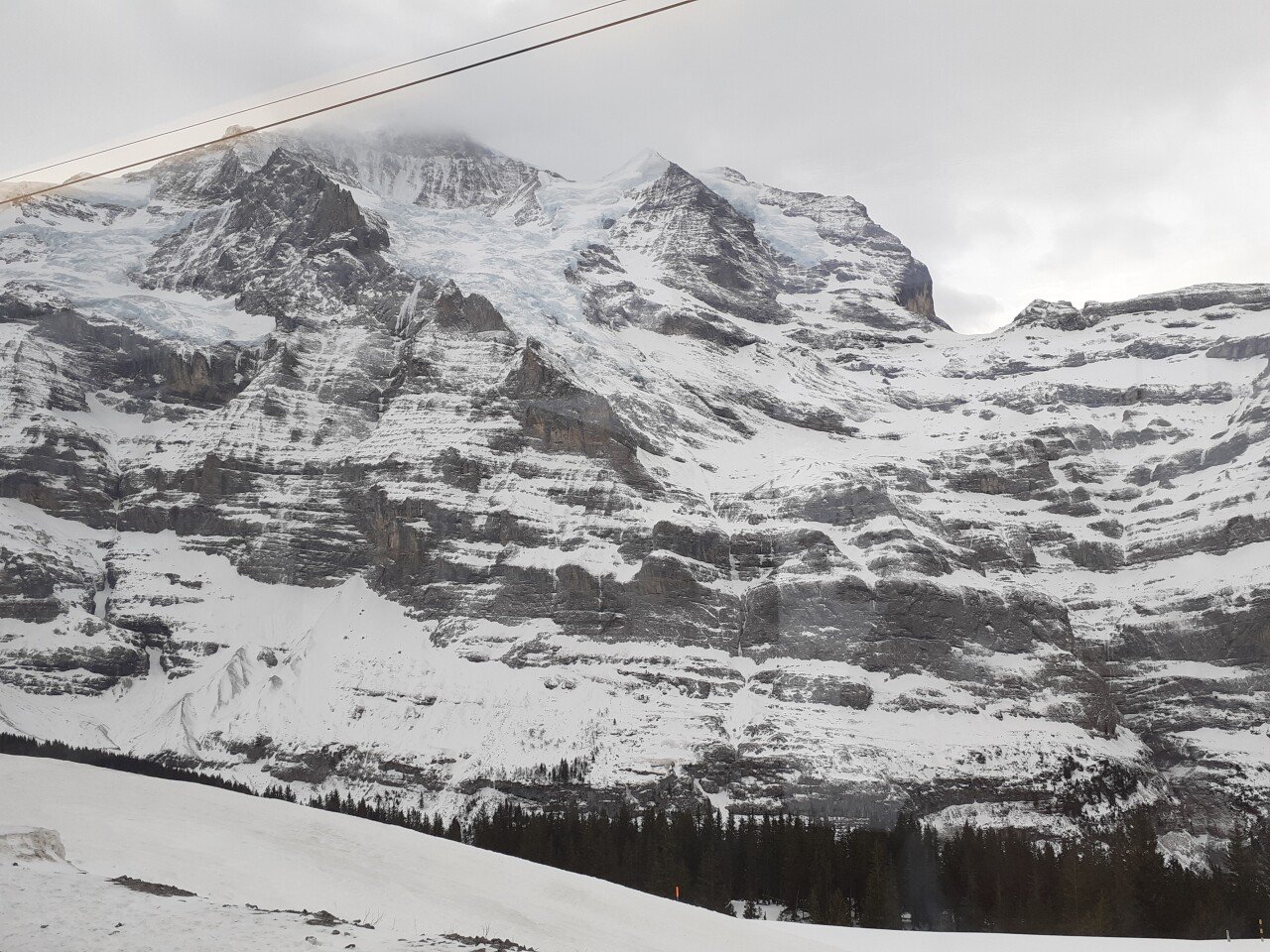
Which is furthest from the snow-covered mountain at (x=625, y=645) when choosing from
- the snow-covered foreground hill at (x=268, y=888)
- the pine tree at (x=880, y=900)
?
the snow-covered foreground hill at (x=268, y=888)

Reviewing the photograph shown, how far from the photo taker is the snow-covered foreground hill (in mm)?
14789

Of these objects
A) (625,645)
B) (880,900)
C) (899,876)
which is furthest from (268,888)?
(625,645)

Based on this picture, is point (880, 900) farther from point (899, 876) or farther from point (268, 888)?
point (268, 888)

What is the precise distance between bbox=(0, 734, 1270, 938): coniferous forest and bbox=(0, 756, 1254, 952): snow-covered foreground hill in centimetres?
5137

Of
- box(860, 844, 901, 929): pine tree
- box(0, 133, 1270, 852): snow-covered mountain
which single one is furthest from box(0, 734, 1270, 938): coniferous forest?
box(0, 133, 1270, 852): snow-covered mountain

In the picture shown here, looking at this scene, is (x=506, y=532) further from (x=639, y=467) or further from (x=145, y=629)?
(x=145, y=629)

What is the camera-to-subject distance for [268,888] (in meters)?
17.9

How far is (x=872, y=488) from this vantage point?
7653 inches

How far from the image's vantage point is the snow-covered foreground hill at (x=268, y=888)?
→ 14789mm

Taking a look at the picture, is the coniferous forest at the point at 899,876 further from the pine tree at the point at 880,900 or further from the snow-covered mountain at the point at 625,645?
the snow-covered mountain at the point at 625,645

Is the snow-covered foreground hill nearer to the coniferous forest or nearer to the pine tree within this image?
the coniferous forest

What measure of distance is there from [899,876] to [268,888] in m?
77.4

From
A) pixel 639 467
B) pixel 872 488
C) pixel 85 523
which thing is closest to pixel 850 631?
pixel 872 488

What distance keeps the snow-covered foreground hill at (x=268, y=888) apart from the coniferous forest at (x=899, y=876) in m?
51.4
